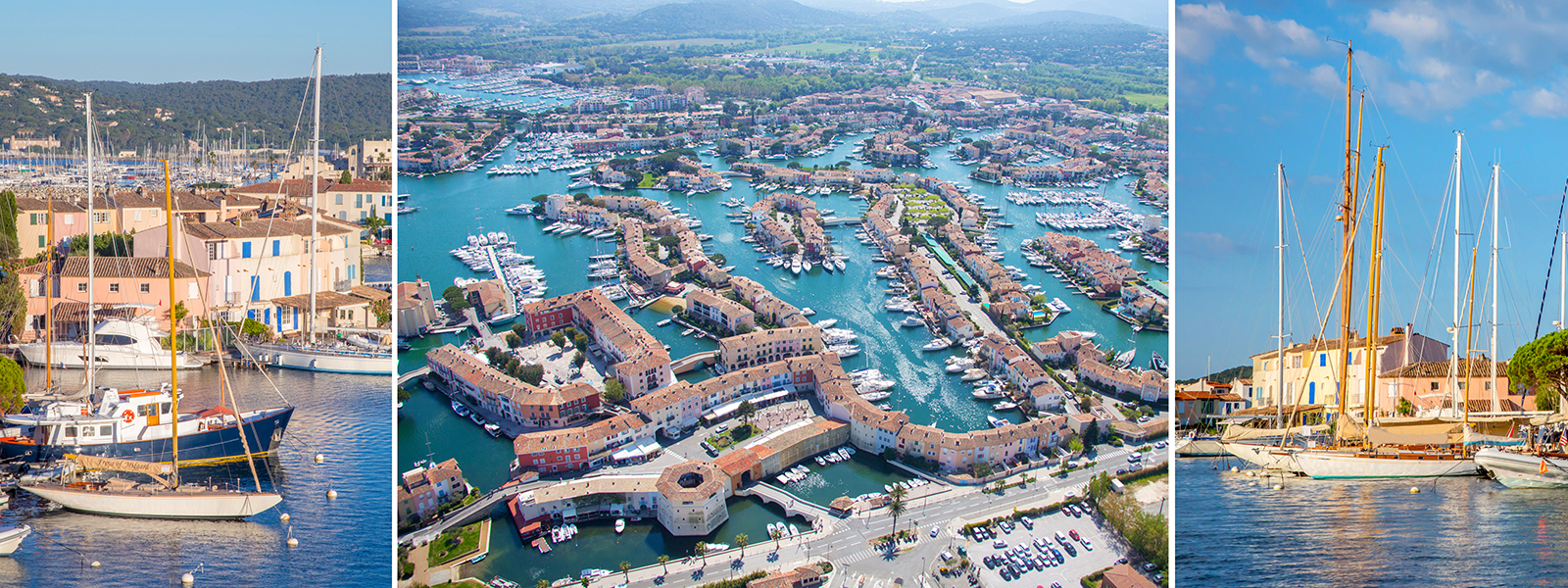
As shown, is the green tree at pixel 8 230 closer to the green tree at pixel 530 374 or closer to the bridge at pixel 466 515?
the green tree at pixel 530 374

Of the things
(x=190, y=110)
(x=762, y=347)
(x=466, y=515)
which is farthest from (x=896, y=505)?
(x=190, y=110)

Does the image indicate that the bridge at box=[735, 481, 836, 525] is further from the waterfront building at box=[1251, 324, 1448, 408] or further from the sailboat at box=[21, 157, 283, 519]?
the waterfront building at box=[1251, 324, 1448, 408]

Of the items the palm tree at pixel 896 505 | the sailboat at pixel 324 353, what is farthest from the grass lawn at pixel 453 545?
the sailboat at pixel 324 353

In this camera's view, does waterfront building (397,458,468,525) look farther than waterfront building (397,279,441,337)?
No

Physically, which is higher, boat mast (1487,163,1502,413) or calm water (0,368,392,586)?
boat mast (1487,163,1502,413)

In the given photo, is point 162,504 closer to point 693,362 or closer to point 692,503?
point 693,362

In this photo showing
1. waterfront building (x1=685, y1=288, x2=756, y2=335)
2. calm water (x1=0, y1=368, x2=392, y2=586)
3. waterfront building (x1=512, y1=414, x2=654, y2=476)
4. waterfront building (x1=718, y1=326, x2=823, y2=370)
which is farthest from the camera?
waterfront building (x1=685, y1=288, x2=756, y2=335)

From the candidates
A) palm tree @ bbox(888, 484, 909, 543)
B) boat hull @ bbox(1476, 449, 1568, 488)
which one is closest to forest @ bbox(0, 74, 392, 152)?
palm tree @ bbox(888, 484, 909, 543)
